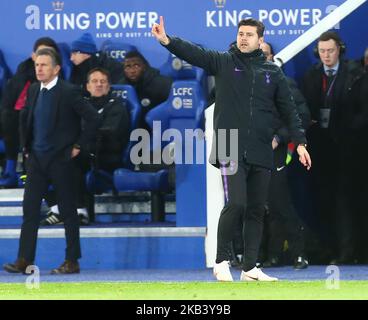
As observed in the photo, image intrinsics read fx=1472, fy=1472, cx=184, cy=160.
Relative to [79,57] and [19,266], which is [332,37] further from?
[19,266]

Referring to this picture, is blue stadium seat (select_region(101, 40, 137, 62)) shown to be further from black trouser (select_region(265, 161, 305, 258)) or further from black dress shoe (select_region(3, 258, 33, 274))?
black dress shoe (select_region(3, 258, 33, 274))

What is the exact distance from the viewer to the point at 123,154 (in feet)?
46.8

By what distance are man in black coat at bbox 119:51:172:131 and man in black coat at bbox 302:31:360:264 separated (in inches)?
66.5

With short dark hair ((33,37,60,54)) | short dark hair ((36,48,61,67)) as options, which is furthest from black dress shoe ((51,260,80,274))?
short dark hair ((33,37,60,54))

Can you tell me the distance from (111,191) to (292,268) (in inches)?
89.0

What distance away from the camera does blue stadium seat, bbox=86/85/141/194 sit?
14.0m

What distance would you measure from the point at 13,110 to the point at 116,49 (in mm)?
1217

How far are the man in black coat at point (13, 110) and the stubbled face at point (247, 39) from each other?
377 cm

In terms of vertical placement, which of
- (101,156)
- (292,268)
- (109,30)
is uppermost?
(109,30)
